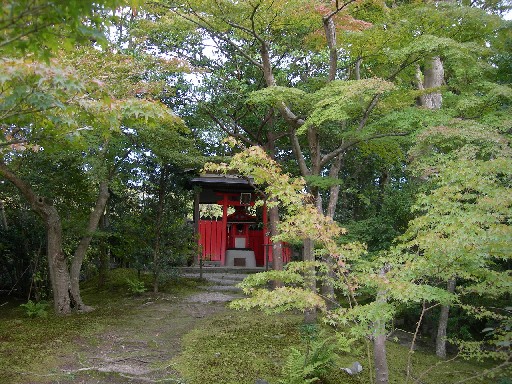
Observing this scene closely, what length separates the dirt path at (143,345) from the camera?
5.60 metres

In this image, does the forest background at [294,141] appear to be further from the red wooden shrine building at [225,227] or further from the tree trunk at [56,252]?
the red wooden shrine building at [225,227]

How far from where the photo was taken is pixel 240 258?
14.7m

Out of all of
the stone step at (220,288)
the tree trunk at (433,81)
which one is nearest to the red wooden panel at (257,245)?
the stone step at (220,288)

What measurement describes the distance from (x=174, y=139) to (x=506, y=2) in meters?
9.69

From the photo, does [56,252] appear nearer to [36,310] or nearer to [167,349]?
[36,310]

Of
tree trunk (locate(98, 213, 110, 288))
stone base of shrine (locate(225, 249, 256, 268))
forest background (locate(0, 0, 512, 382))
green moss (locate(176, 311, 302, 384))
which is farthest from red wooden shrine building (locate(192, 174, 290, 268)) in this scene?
green moss (locate(176, 311, 302, 384))

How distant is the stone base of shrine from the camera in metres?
14.7

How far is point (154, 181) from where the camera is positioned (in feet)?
36.0

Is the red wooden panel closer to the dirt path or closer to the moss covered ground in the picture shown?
the dirt path

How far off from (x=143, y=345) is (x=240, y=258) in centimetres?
784

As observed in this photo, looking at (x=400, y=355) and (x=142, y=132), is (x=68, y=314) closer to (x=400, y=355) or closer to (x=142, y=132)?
(x=142, y=132)

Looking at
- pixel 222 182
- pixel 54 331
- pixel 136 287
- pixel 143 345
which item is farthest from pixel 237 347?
pixel 222 182

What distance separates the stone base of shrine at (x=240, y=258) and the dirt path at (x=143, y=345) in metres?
4.26

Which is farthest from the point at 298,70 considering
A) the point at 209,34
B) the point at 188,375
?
the point at 188,375
